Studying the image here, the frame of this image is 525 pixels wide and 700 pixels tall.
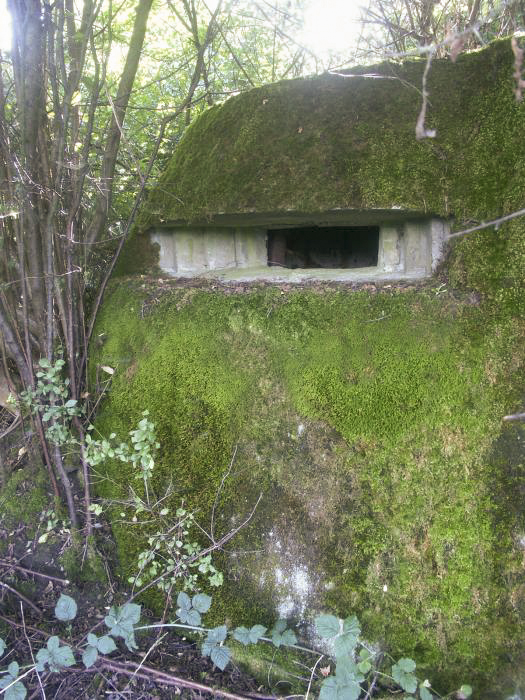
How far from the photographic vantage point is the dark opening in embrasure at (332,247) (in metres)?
3.29

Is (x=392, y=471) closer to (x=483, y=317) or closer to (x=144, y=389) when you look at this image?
(x=483, y=317)

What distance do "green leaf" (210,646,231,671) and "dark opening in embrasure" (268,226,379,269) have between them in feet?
7.21

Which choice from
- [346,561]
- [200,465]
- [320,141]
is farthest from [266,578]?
[320,141]

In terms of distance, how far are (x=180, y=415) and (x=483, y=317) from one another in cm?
138

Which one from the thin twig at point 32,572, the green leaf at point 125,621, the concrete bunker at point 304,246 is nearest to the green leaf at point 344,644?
A: the green leaf at point 125,621

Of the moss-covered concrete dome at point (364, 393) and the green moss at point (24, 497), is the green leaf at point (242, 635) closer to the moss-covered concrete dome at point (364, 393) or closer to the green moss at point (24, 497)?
the moss-covered concrete dome at point (364, 393)

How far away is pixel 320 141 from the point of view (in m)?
2.38

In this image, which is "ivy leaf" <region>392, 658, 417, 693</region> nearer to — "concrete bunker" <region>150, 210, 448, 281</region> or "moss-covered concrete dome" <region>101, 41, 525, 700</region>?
"moss-covered concrete dome" <region>101, 41, 525, 700</region>

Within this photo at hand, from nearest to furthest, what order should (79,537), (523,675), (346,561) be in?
1. (523,675)
2. (346,561)
3. (79,537)

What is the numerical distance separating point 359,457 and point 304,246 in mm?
1738

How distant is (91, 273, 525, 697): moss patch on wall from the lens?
192 cm

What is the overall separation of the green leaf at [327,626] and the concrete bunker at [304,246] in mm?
1473

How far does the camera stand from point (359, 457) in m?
2.04

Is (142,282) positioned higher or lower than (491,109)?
lower
